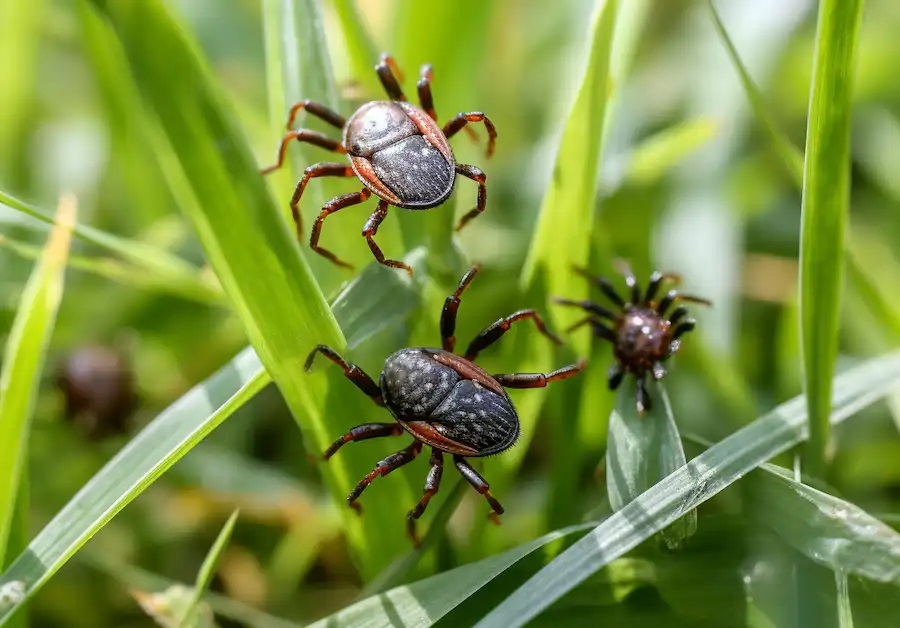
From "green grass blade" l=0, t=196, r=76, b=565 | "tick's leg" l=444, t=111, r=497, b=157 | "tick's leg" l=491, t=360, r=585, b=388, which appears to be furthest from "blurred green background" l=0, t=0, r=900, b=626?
"green grass blade" l=0, t=196, r=76, b=565

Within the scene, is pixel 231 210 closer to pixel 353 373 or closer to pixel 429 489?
pixel 353 373

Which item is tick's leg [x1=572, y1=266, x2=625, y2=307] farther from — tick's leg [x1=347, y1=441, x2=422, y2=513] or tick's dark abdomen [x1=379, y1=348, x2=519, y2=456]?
tick's leg [x1=347, y1=441, x2=422, y2=513]

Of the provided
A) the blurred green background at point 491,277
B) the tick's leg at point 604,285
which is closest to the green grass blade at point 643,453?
the blurred green background at point 491,277

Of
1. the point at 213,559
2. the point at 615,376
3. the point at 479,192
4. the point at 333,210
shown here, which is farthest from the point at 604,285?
the point at 213,559

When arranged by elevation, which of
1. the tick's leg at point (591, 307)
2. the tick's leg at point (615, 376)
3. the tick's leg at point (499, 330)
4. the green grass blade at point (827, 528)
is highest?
the tick's leg at point (499, 330)

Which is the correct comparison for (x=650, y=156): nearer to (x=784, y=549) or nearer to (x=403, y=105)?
(x=403, y=105)

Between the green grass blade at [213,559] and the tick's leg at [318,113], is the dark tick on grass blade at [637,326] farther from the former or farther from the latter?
the green grass blade at [213,559]

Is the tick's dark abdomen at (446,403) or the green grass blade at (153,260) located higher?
the green grass blade at (153,260)
